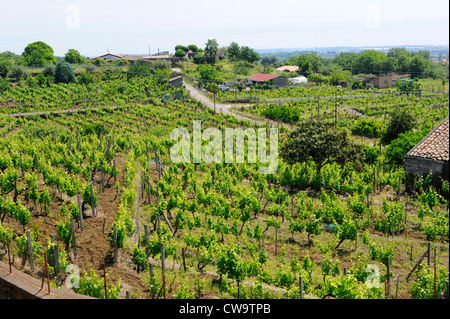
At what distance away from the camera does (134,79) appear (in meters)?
57.8

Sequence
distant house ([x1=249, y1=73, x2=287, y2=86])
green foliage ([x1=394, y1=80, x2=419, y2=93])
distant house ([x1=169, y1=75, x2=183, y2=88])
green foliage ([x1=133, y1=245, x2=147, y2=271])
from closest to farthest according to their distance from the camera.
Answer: green foliage ([x1=133, y1=245, x2=147, y2=271]) → distant house ([x1=169, y1=75, x2=183, y2=88]) → green foliage ([x1=394, y1=80, x2=419, y2=93]) → distant house ([x1=249, y1=73, x2=287, y2=86])

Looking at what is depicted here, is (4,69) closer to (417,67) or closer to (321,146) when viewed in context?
(321,146)

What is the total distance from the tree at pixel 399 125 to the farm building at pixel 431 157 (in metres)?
8.66

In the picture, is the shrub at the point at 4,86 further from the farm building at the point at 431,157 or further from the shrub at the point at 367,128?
the farm building at the point at 431,157

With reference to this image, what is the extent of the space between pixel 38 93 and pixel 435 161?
39878 mm

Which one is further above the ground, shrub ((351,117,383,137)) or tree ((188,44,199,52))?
tree ((188,44,199,52))

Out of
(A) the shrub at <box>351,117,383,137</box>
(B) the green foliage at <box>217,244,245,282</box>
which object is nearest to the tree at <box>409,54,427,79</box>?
(A) the shrub at <box>351,117,383,137</box>

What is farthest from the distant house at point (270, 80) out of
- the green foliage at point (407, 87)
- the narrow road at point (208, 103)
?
the green foliage at point (407, 87)

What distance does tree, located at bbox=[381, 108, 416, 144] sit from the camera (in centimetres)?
2875

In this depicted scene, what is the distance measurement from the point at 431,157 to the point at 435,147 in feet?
2.48

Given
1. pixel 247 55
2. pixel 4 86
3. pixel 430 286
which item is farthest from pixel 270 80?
pixel 430 286

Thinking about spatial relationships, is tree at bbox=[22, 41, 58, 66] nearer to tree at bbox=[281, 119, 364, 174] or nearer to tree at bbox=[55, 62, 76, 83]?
tree at bbox=[55, 62, 76, 83]

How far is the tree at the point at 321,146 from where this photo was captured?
65.4ft
